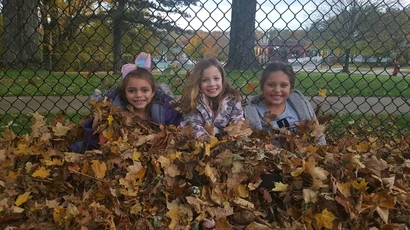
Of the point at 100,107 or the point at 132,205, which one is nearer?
the point at 132,205

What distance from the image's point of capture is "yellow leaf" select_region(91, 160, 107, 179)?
2.01 m

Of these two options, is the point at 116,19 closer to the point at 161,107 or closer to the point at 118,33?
the point at 118,33

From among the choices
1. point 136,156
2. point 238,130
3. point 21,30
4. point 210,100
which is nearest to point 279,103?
point 210,100

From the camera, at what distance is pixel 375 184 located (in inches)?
81.6

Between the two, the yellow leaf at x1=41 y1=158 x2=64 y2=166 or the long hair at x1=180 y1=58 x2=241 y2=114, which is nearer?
the yellow leaf at x1=41 y1=158 x2=64 y2=166

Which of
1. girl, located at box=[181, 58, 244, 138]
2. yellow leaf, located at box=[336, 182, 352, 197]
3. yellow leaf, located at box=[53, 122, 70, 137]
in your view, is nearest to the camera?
yellow leaf, located at box=[336, 182, 352, 197]

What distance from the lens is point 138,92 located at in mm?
2977

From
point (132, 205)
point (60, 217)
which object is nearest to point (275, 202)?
point (132, 205)

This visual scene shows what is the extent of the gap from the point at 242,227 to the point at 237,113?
4.26ft

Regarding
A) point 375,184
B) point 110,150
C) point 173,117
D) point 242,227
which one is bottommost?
point 242,227

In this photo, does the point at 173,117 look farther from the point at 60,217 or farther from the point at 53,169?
the point at 60,217

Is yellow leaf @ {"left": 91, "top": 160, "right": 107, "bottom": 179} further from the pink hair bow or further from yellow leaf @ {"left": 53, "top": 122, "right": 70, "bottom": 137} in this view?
the pink hair bow

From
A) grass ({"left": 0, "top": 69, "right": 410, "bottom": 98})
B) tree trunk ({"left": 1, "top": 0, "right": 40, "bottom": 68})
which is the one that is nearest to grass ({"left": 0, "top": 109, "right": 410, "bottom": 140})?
grass ({"left": 0, "top": 69, "right": 410, "bottom": 98})

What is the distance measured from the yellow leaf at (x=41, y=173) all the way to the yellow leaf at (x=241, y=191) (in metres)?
A: 1.13
